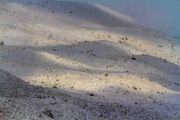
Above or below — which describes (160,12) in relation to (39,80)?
above

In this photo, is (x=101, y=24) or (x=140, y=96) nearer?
(x=140, y=96)

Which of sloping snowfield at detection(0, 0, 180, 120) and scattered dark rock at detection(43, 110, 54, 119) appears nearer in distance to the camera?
scattered dark rock at detection(43, 110, 54, 119)

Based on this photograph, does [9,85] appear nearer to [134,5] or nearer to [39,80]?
[39,80]

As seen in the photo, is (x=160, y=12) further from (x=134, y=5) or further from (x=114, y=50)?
(x=114, y=50)

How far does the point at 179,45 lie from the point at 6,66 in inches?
185

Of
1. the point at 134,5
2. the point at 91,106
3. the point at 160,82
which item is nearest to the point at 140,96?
the point at 160,82

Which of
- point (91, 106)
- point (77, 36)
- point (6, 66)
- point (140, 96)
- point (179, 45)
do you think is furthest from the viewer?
point (179, 45)

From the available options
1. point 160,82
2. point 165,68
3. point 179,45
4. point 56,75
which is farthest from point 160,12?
point 56,75

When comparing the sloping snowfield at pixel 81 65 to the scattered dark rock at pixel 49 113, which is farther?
the sloping snowfield at pixel 81 65

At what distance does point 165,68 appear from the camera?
7586 millimetres

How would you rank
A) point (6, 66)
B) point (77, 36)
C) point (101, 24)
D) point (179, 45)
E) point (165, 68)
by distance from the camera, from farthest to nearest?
point (101, 24) < point (179, 45) < point (77, 36) < point (165, 68) < point (6, 66)

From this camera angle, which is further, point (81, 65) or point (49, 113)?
point (81, 65)

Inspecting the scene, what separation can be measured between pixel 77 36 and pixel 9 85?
4.67 meters

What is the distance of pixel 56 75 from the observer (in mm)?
6062
